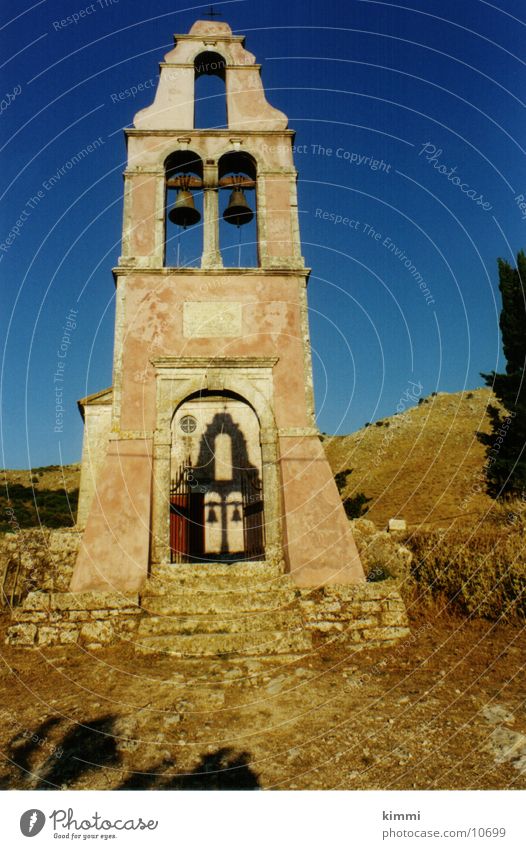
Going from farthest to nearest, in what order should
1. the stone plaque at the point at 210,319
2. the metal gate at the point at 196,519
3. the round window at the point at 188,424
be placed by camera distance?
the round window at the point at 188,424 < the metal gate at the point at 196,519 < the stone plaque at the point at 210,319

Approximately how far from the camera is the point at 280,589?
727cm

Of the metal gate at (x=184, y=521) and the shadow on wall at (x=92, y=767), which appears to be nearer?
the shadow on wall at (x=92, y=767)

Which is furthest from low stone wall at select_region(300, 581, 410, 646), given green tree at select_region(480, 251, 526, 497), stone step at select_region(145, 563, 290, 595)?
green tree at select_region(480, 251, 526, 497)

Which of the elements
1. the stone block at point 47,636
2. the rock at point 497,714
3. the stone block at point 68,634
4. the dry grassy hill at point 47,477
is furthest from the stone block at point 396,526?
the dry grassy hill at point 47,477

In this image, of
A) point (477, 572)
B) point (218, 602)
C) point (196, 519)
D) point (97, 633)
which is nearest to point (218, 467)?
point (196, 519)

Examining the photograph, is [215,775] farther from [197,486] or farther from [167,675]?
[197,486]

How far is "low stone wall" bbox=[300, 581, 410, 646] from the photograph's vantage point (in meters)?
6.61

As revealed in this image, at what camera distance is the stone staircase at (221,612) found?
20.3 feet

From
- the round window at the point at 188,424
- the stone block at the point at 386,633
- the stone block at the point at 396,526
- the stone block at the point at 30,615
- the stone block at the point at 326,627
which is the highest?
the round window at the point at 188,424

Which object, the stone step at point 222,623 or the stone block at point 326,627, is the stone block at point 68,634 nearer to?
the stone step at point 222,623

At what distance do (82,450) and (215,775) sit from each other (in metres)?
12.4

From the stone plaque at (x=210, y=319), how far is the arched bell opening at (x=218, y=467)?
6122mm

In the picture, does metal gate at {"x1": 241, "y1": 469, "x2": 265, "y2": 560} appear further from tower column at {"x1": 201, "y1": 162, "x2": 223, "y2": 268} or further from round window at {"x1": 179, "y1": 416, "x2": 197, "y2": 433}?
tower column at {"x1": 201, "y1": 162, "x2": 223, "y2": 268}
